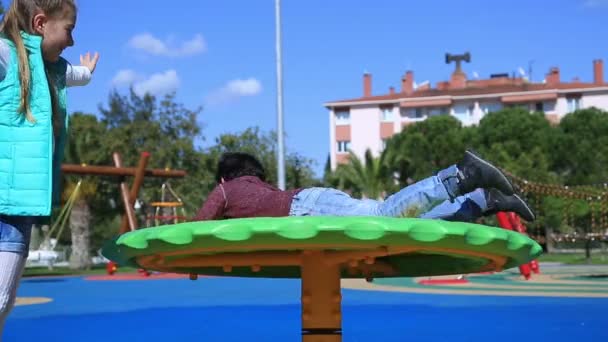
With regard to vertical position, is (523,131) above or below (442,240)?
above

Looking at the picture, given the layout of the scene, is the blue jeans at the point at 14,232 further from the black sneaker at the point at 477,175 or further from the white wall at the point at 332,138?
the white wall at the point at 332,138

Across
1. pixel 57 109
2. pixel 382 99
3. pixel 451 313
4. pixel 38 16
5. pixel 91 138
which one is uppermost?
pixel 382 99

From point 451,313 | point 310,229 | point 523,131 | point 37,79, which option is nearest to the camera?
point 310,229

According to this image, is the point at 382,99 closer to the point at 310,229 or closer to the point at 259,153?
the point at 259,153

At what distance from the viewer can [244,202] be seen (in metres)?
3.31

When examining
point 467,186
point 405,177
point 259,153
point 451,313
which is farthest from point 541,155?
point 467,186

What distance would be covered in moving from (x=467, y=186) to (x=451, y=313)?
20.9 ft

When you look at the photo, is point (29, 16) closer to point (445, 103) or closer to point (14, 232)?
point (14, 232)

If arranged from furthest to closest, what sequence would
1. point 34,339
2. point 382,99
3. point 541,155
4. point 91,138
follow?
point 382,99 → point 541,155 → point 91,138 → point 34,339

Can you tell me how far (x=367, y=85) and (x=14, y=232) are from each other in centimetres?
6099

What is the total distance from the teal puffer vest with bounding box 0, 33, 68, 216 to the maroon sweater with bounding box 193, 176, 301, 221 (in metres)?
0.81

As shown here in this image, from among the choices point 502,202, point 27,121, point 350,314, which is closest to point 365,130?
point 350,314

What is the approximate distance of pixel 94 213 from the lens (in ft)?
109

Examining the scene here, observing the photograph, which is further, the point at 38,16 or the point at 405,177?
the point at 405,177
